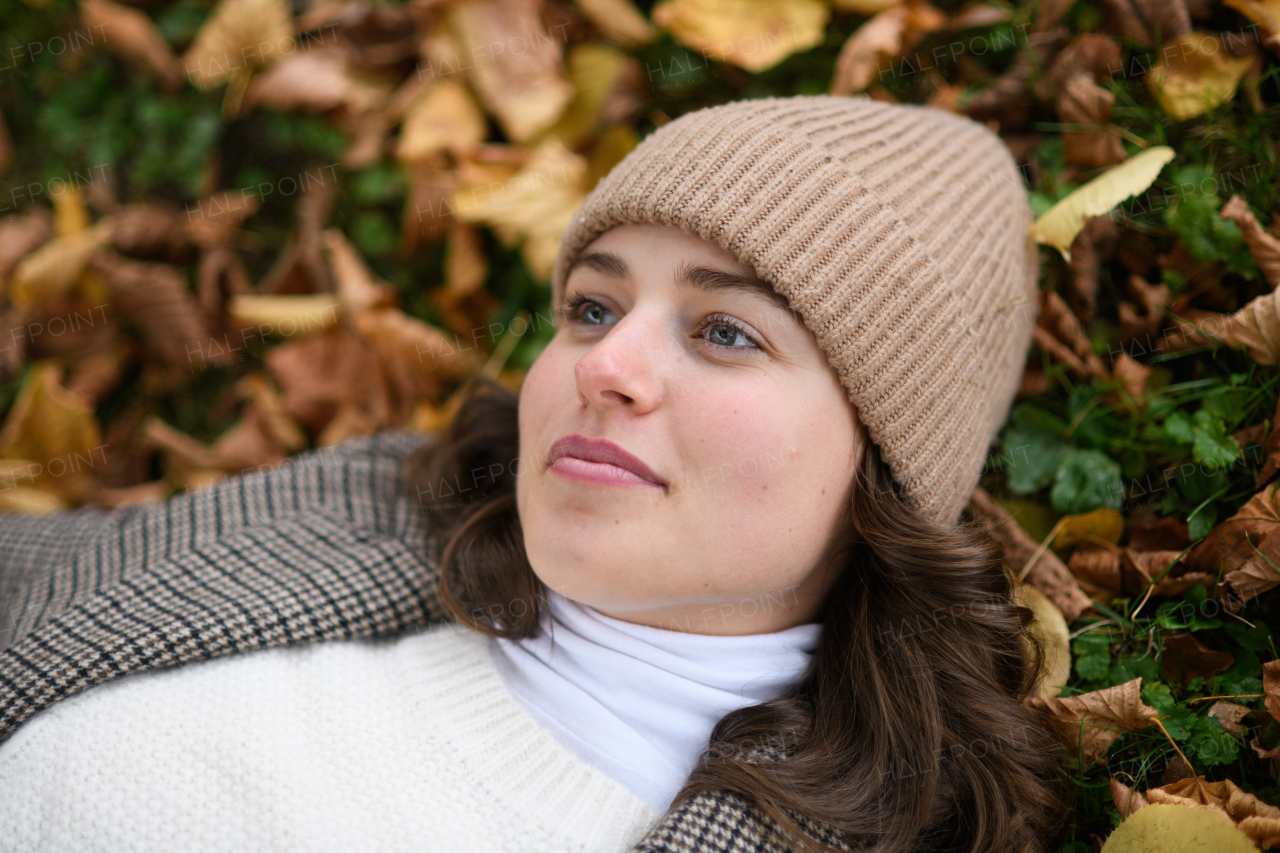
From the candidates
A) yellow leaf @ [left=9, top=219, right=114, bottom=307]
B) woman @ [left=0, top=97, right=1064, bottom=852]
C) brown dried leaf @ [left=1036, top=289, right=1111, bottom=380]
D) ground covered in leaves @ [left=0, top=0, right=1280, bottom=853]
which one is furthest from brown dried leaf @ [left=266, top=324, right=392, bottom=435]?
brown dried leaf @ [left=1036, top=289, right=1111, bottom=380]

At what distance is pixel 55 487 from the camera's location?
2.76m

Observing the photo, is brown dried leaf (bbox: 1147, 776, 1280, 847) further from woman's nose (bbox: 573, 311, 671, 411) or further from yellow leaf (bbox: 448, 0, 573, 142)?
yellow leaf (bbox: 448, 0, 573, 142)

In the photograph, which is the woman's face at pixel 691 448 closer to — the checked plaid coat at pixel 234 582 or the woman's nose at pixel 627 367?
the woman's nose at pixel 627 367

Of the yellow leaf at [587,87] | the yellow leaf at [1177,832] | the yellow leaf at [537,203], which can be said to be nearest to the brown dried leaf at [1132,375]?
the yellow leaf at [1177,832]

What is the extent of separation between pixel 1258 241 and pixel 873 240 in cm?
90

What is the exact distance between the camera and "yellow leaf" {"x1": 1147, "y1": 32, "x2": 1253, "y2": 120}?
1.97 metres

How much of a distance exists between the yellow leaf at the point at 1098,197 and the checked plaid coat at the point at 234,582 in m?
1.37

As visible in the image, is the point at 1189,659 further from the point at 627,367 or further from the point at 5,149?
the point at 5,149

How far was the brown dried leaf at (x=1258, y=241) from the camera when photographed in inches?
69.2

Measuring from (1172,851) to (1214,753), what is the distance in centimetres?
24

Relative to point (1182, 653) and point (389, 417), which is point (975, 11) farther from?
point (389, 417)

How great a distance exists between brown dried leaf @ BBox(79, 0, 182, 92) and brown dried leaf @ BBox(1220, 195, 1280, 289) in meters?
3.29

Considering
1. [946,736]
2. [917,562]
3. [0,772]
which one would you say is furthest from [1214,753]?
[0,772]

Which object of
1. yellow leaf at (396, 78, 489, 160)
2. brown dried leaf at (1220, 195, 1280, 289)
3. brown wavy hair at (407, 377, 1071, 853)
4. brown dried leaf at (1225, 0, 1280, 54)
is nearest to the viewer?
brown wavy hair at (407, 377, 1071, 853)
